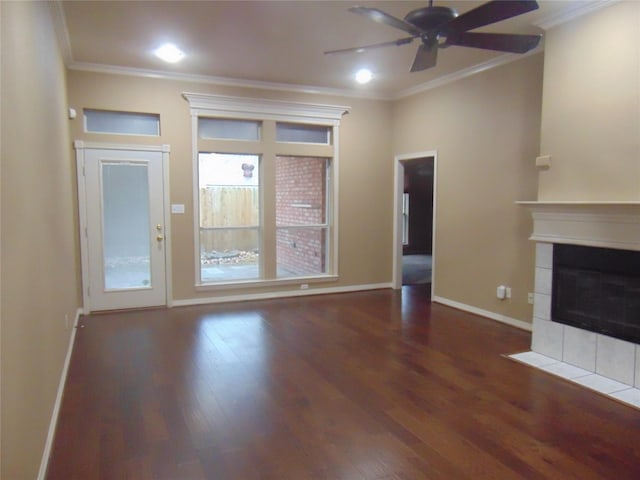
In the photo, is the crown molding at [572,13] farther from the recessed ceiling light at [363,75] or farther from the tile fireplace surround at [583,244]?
the recessed ceiling light at [363,75]

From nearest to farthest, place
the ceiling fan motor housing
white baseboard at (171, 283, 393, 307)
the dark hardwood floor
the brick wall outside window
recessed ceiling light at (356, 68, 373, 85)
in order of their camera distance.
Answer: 1. the dark hardwood floor
2. the ceiling fan motor housing
3. recessed ceiling light at (356, 68, 373, 85)
4. white baseboard at (171, 283, 393, 307)
5. the brick wall outside window

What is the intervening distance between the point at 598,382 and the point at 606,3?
2772 mm

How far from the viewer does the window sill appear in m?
5.74

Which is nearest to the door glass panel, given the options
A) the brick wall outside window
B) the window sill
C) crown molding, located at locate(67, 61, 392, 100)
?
the window sill

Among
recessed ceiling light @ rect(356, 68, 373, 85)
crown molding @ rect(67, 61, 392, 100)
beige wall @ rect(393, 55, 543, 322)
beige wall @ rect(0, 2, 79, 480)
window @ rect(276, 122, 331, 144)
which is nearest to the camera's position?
beige wall @ rect(0, 2, 79, 480)

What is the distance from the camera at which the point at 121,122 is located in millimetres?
5281

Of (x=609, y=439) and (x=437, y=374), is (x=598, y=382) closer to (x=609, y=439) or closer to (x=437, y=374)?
(x=609, y=439)

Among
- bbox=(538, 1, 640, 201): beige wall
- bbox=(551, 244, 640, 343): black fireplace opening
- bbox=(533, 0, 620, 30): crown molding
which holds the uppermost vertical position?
bbox=(533, 0, 620, 30): crown molding

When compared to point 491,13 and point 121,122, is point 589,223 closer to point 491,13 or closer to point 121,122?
point 491,13

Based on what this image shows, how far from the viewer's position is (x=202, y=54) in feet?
15.4

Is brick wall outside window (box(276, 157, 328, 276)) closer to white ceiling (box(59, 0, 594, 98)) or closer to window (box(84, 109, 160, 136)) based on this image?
white ceiling (box(59, 0, 594, 98))

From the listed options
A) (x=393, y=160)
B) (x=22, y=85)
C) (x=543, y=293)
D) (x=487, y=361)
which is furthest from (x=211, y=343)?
(x=393, y=160)

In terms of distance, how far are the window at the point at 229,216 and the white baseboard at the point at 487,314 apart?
248cm

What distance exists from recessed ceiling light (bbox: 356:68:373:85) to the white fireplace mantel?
2.49m
